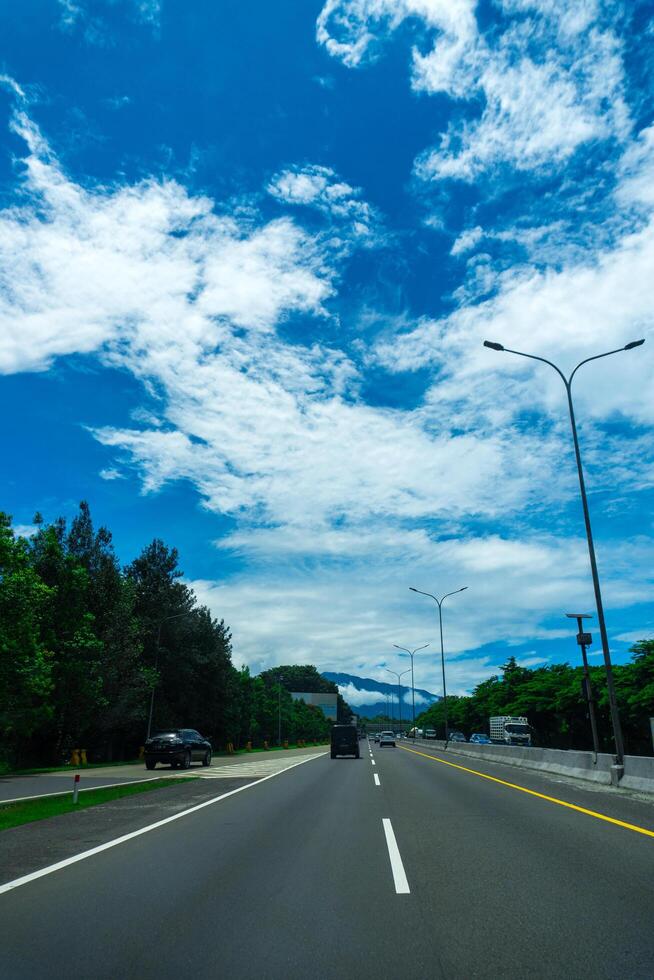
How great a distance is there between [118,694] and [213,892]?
1613 inches

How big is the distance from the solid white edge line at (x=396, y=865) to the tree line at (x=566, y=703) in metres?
28.1

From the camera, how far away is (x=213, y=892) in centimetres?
671

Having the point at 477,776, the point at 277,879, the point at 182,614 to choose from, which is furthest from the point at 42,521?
the point at 277,879

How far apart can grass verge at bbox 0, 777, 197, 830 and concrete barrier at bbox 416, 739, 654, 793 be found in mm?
12523

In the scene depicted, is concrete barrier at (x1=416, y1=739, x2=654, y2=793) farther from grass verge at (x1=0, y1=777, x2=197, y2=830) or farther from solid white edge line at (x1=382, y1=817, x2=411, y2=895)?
grass verge at (x1=0, y1=777, x2=197, y2=830)

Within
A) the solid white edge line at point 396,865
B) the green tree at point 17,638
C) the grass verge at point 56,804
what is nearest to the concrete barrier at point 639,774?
the solid white edge line at point 396,865

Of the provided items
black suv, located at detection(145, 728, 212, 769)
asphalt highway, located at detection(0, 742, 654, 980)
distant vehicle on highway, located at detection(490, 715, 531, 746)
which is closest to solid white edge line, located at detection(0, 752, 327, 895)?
asphalt highway, located at detection(0, 742, 654, 980)

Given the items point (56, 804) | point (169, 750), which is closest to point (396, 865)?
point (56, 804)

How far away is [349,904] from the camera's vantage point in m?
6.26

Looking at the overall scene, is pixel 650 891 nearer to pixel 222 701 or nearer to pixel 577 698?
pixel 222 701

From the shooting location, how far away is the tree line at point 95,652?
34.2 metres

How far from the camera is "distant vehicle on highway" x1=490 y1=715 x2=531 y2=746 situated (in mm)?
67812

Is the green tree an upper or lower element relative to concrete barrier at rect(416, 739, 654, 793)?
upper

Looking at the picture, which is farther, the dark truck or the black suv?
the dark truck
